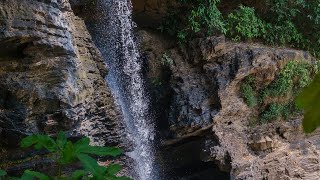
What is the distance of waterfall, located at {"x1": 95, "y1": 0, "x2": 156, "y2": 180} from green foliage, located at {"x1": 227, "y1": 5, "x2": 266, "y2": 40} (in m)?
1.92

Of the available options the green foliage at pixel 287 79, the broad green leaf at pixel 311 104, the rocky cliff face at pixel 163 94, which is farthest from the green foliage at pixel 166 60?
the broad green leaf at pixel 311 104

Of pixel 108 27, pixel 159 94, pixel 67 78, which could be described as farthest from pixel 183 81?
pixel 67 78

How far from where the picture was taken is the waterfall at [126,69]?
7457 mm

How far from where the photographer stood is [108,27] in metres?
7.60

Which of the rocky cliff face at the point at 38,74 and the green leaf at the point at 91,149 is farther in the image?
the rocky cliff face at the point at 38,74

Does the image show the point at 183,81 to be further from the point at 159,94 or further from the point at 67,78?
the point at 67,78

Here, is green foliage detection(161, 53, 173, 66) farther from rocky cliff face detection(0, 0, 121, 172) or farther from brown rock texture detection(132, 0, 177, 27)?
rocky cliff face detection(0, 0, 121, 172)

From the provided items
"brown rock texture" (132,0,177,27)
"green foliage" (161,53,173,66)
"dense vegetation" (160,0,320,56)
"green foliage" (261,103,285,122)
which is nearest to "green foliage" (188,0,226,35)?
"dense vegetation" (160,0,320,56)

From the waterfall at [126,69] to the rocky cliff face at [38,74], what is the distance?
82.7 inches

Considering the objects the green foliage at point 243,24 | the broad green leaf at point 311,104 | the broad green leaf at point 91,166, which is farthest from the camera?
the green foliage at point 243,24

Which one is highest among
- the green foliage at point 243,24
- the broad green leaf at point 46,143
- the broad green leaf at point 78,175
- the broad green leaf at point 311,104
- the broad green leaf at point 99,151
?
the green foliage at point 243,24

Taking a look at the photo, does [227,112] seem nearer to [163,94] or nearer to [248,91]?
[248,91]

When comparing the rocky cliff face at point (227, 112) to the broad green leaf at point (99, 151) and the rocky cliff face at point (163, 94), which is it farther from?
the broad green leaf at point (99, 151)

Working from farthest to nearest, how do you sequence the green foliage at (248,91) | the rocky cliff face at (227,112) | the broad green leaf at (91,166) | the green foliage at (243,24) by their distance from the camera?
1. the green foliage at (243,24)
2. the green foliage at (248,91)
3. the rocky cliff face at (227,112)
4. the broad green leaf at (91,166)
